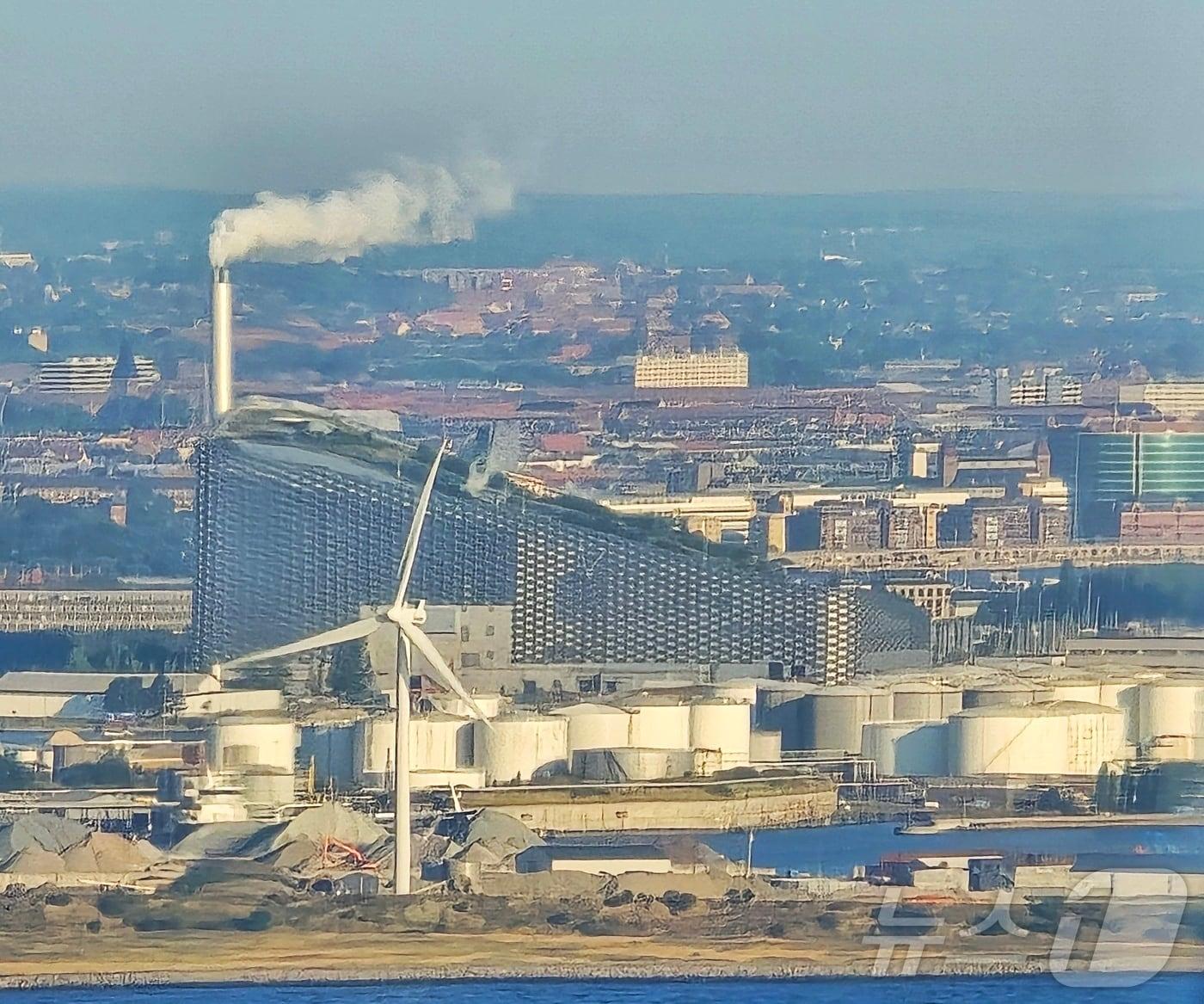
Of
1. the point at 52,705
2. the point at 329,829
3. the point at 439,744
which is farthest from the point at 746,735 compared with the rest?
the point at 52,705

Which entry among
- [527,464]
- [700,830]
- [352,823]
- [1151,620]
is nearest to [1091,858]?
[700,830]

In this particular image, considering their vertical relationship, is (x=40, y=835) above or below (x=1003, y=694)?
below

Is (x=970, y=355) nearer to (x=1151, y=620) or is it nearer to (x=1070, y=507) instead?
(x=1070, y=507)

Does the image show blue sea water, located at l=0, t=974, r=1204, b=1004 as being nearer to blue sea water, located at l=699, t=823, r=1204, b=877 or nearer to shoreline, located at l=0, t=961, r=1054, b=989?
shoreline, located at l=0, t=961, r=1054, b=989

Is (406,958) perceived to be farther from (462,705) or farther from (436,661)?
(462,705)

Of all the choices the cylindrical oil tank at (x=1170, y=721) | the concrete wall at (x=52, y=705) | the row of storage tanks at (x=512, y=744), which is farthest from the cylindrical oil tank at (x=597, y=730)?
the concrete wall at (x=52, y=705)

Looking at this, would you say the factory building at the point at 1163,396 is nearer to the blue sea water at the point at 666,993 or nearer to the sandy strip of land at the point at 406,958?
the sandy strip of land at the point at 406,958
